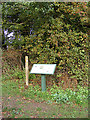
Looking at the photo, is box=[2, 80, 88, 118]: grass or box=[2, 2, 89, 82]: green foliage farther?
box=[2, 2, 89, 82]: green foliage

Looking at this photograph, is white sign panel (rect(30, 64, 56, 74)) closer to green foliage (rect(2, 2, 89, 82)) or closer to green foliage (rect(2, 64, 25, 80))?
green foliage (rect(2, 2, 89, 82))

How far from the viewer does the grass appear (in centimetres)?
368

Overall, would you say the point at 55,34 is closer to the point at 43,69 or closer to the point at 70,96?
the point at 43,69

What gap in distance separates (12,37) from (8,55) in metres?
1.15

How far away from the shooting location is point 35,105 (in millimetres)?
4242

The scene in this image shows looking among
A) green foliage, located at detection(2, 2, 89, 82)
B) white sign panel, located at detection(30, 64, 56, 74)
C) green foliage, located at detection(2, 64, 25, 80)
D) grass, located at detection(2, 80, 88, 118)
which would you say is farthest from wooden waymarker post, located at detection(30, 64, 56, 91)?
green foliage, located at detection(2, 64, 25, 80)

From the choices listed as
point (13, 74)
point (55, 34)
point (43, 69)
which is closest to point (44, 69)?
point (43, 69)

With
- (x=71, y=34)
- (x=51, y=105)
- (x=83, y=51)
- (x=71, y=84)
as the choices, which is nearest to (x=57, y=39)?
(x=71, y=34)

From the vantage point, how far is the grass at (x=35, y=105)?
12.1ft

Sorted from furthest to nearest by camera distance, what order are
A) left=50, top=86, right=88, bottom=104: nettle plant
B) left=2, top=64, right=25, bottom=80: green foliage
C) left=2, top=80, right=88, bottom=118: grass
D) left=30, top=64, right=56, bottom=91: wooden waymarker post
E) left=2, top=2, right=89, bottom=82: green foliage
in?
left=2, top=64, right=25, bottom=80: green foliage < left=2, top=2, right=89, bottom=82: green foliage < left=30, top=64, right=56, bottom=91: wooden waymarker post < left=50, top=86, right=88, bottom=104: nettle plant < left=2, top=80, right=88, bottom=118: grass

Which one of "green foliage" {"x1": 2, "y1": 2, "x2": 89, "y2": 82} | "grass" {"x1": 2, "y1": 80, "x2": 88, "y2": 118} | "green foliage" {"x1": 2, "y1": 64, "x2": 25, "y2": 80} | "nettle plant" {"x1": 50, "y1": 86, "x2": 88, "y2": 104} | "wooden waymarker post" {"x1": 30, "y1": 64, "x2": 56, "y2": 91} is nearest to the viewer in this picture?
"grass" {"x1": 2, "y1": 80, "x2": 88, "y2": 118}

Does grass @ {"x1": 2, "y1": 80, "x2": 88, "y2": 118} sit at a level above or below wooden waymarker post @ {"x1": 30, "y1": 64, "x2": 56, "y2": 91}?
below

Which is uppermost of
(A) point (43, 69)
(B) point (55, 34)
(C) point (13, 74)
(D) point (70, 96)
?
(B) point (55, 34)

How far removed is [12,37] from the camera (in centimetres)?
727
